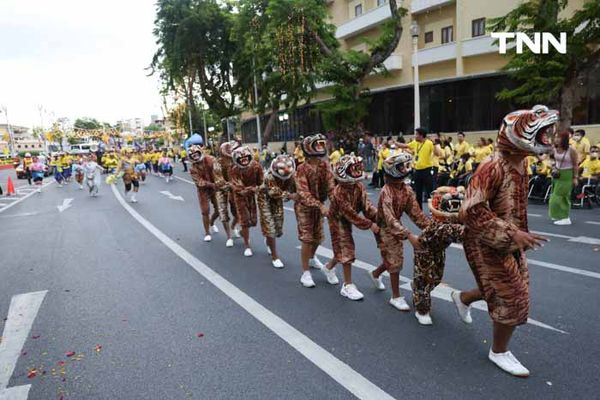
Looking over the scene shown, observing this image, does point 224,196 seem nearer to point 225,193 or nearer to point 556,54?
point 225,193

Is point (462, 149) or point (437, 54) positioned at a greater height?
point (437, 54)

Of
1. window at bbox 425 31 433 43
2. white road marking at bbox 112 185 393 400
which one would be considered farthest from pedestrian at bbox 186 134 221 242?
window at bbox 425 31 433 43

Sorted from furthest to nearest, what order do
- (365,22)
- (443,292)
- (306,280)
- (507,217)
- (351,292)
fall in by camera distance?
(365,22), (306,280), (443,292), (351,292), (507,217)

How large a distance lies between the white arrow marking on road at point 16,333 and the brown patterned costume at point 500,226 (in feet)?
11.9

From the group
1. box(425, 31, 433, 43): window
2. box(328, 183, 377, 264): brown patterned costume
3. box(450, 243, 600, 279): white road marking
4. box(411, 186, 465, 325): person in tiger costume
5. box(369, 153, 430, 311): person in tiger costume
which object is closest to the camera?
box(411, 186, 465, 325): person in tiger costume

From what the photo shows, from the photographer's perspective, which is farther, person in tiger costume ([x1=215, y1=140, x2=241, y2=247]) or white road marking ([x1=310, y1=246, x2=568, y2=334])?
person in tiger costume ([x1=215, y1=140, x2=241, y2=247])

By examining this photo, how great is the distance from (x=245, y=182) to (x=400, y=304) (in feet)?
10.2

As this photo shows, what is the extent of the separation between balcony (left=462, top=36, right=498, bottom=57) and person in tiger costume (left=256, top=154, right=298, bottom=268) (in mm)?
18328

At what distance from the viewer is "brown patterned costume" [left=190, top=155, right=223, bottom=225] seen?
8.05 m

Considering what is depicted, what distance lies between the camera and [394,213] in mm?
4305

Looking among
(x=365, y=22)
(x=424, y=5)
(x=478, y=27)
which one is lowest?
(x=478, y=27)

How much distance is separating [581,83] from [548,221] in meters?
12.8

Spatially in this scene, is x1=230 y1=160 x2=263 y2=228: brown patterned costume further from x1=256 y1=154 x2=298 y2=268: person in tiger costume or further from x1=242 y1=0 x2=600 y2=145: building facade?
x1=242 y1=0 x2=600 y2=145: building facade

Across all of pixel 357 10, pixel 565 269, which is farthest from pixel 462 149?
pixel 357 10
